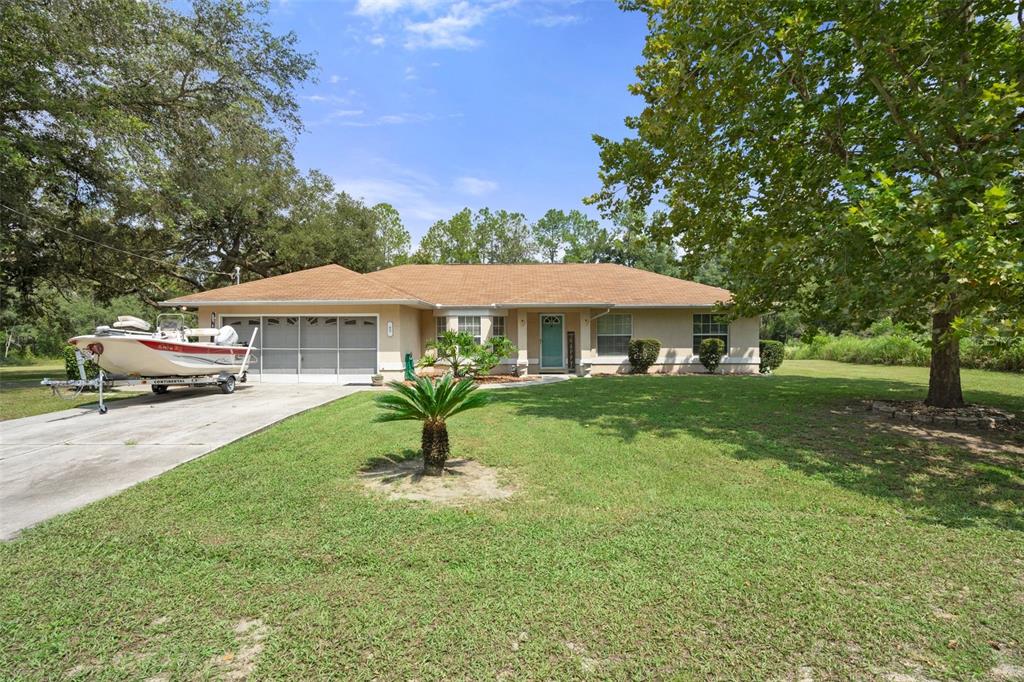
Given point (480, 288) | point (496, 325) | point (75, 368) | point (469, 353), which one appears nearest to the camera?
point (469, 353)

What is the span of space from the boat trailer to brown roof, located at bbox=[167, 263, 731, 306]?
3567 mm

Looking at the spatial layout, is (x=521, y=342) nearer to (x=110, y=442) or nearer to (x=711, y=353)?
(x=711, y=353)

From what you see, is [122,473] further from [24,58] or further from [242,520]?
[24,58]

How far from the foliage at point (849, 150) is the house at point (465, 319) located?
6185mm

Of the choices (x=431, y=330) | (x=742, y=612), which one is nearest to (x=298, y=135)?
(x=431, y=330)

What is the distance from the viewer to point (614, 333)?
62.3ft

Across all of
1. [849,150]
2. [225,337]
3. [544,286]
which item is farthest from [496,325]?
[849,150]

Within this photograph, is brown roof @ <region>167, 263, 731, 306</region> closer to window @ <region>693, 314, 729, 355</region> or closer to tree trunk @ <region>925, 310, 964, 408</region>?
window @ <region>693, 314, 729, 355</region>

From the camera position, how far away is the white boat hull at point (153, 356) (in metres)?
10.7

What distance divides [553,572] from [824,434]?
20.7 feet

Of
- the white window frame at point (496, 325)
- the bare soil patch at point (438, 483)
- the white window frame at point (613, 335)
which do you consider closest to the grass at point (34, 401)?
the bare soil patch at point (438, 483)

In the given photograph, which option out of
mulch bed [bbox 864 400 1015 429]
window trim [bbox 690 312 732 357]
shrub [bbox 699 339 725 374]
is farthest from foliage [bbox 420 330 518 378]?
window trim [bbox 690 312 732 357]

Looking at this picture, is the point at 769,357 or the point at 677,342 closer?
the point at 677,342

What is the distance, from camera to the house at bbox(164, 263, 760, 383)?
16.4 meters
